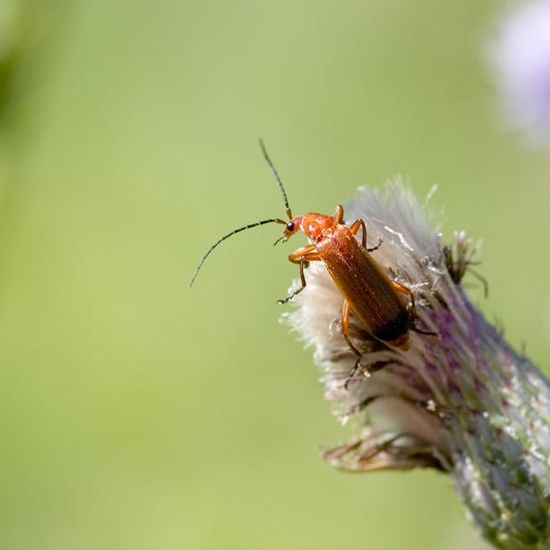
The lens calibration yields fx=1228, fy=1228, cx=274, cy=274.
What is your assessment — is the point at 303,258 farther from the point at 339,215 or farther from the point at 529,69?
the point at 529,69

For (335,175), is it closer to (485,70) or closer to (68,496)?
(485,70)

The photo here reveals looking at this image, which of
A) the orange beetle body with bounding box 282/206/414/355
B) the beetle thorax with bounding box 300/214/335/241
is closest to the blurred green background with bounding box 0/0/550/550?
the beetle thorax with bounding box 300/214/335/241

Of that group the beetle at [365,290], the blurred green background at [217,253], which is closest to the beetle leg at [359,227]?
the beetle at [365,290]

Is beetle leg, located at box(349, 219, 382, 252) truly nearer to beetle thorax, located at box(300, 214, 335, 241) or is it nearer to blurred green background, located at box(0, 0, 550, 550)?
beetle thorax, located at box(300, 214, 335, 241)

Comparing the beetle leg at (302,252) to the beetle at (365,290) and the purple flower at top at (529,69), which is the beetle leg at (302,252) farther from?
the purple flower at top at (529,69)

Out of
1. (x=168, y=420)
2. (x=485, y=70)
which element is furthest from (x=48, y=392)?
(x=485, y=70)

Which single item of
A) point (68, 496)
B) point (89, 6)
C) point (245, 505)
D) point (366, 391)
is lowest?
point (366, 391)
